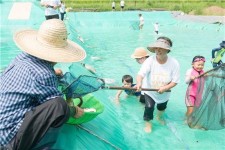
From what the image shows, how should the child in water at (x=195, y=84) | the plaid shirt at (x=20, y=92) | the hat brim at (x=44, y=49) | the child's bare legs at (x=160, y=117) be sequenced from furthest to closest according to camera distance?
the child's bare legs at (x=160, y=117) → the child in water at (x=195, y=84) → the hat brim at (x=44, y=49) → the plaid shirt at (x=20, y=92)

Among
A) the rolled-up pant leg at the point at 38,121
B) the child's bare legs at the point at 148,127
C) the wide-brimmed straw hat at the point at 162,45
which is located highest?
the wide-brimmed straw hat at the point at 162,45

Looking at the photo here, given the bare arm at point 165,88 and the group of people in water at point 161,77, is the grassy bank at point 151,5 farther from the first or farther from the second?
the bare arm at point 165,88

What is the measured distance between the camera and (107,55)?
36.8 feet

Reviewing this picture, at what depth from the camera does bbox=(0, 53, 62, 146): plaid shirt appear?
8.21ft

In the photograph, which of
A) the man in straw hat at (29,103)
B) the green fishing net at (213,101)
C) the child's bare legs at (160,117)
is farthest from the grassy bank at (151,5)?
the man in straw hat at (29,103)

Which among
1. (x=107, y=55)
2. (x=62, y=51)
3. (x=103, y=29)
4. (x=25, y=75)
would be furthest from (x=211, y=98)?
(x=103, y=29)

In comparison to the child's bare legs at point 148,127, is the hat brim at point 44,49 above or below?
above

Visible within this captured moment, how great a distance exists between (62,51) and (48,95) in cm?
44

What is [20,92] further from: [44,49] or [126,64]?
[126,64]

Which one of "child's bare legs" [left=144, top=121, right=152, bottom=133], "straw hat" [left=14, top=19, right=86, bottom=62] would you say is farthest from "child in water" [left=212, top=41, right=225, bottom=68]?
"straw hat" [left=14, top=19, right=86, bottom=62]

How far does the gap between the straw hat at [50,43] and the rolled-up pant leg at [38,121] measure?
372mm

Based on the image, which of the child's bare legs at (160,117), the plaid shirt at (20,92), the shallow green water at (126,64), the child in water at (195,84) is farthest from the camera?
the child's bare legs at (160,117)

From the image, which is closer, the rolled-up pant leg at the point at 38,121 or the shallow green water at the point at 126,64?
the rolled-up pant leg at the point at 38,121

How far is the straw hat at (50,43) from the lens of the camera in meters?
2.72
